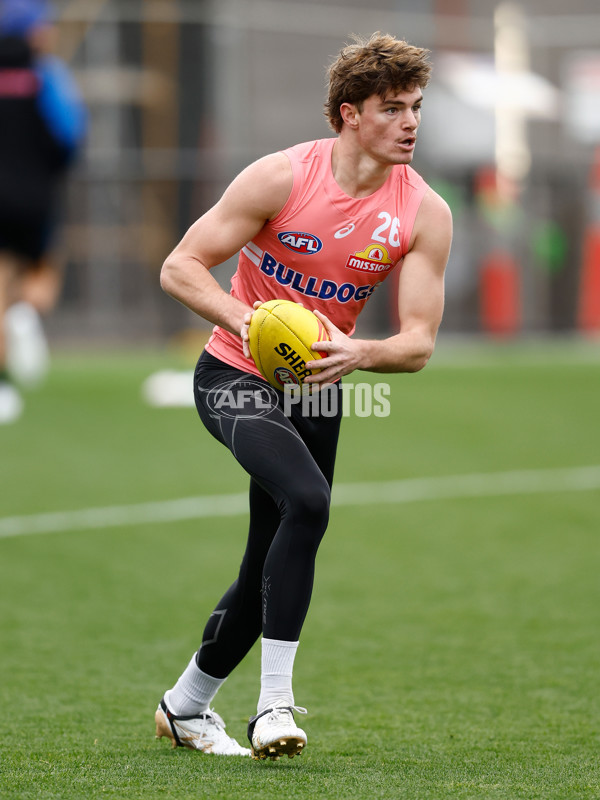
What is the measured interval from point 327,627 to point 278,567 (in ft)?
7.22

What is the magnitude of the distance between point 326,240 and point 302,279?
0.52ft

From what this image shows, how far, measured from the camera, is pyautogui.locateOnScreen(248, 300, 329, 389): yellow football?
4059 mm

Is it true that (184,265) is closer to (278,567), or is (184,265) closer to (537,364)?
(278,567)

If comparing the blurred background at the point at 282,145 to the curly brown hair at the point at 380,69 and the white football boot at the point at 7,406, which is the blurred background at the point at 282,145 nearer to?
the white football boot at the point at 7,406

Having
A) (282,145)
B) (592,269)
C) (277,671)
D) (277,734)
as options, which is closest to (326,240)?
(277,671)

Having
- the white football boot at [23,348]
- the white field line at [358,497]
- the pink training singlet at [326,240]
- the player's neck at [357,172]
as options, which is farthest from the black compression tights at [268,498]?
the white football boot at [23,348]

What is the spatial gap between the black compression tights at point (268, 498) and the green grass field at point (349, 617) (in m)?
0.43

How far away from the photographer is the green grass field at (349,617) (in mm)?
3998

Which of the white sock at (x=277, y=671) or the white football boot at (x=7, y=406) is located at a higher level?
the white sock at (x=277, y=671)

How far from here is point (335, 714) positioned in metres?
4.79

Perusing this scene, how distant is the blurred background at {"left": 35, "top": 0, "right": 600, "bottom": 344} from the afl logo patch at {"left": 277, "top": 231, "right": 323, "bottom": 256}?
14.7m

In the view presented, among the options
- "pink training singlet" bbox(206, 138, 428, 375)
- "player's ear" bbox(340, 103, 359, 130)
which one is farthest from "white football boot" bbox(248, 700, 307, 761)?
"player's ear" bbox(340, 103, 359, 130)

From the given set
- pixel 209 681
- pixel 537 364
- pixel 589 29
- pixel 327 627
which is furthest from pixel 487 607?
pixel 589 29

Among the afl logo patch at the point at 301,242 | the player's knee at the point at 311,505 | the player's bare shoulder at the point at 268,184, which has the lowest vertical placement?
the player's knee at the point at 311,505
